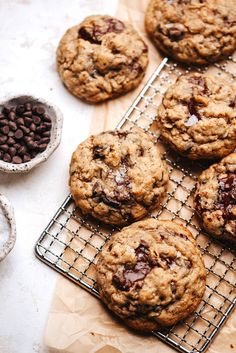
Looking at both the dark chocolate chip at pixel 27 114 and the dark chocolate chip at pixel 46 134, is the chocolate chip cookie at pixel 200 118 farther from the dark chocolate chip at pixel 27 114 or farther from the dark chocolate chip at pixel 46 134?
the dark chocolate chip at pixel 27 114

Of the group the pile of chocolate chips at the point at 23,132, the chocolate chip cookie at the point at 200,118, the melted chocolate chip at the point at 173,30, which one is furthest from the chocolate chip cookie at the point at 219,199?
the pile of chocolate chips at the point at 23,132

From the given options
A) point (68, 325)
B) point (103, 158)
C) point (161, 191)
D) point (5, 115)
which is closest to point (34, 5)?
point (5, 115)

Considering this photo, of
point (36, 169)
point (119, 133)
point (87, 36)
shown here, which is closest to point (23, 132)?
point (36, 169)

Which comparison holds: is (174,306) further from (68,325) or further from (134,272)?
(68,325)

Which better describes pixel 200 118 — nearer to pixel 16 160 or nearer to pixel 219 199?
pixel 219 199

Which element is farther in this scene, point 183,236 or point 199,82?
point 199,82

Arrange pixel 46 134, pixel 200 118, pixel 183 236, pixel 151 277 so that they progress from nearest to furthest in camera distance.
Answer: pixel 151 277 → pixel 183 236 → pixel 200 118 → pixel 46 134
